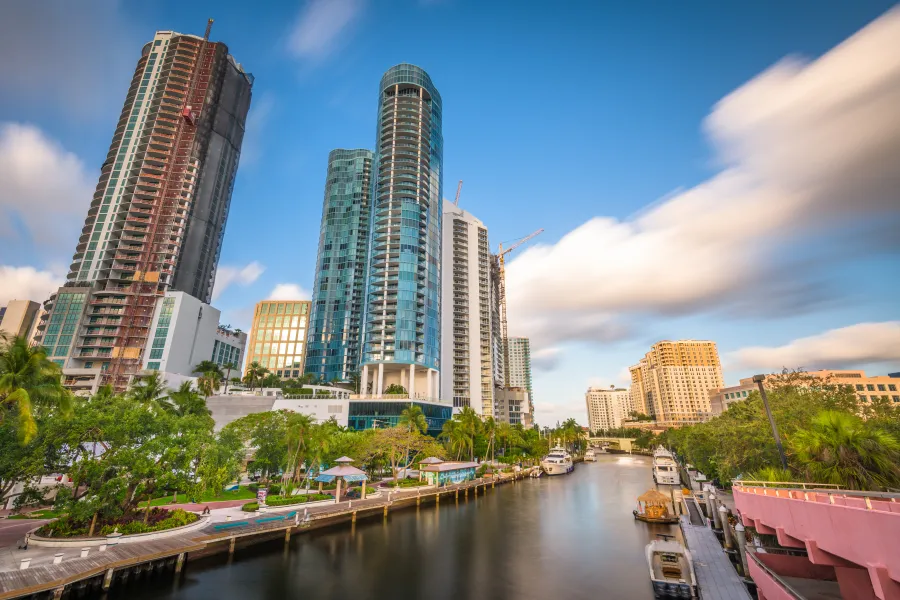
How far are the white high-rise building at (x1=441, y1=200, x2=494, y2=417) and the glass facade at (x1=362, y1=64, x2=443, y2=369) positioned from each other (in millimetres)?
23392

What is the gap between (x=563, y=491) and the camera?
73375mm

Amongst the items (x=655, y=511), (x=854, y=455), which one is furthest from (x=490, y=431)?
(x=854, y=455)

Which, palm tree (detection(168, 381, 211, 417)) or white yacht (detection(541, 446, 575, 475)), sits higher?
palm tree (detection(168, 381, 211, 417))

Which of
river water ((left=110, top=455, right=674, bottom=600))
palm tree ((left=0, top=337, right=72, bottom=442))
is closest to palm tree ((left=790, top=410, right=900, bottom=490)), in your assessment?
river water ((left=110, top=455, right=674, bottom=600))

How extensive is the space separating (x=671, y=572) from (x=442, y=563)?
16.5m

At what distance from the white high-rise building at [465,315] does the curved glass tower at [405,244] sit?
23075 mm

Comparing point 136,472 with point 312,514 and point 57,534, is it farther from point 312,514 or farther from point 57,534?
point 312,514

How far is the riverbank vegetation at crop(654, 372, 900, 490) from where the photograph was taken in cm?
2023

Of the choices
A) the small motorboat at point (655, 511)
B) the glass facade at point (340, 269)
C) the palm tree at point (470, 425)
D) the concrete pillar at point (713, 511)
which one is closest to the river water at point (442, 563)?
the small motorboat at point (655, 511)

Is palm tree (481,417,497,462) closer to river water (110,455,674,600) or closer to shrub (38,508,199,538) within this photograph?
river water (110,455,674,600)

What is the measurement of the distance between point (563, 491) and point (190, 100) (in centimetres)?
16017

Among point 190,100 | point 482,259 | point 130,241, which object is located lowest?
point 130,241

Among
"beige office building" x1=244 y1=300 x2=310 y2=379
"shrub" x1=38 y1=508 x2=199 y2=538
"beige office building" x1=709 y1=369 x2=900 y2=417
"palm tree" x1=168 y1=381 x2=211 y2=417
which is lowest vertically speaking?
"shrub" x1=38 y1=508 x2=199 y2=538

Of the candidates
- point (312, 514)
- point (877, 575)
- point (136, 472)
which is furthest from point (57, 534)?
point (877, 575)
